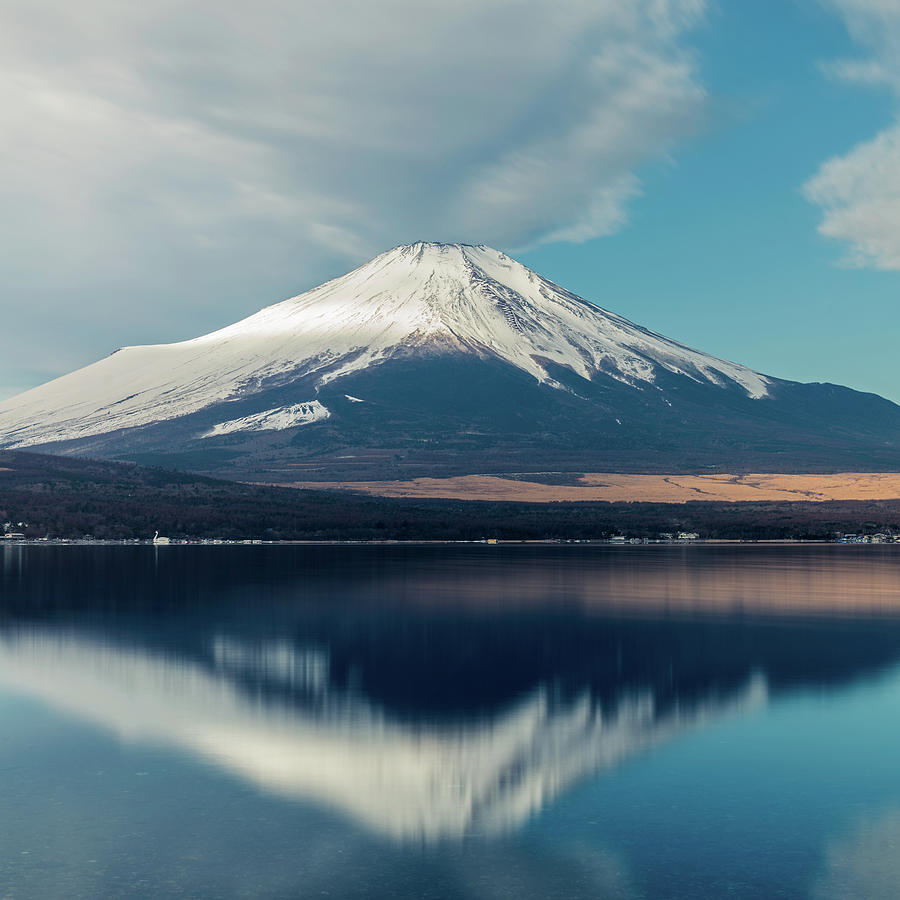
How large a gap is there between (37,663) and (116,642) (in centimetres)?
475

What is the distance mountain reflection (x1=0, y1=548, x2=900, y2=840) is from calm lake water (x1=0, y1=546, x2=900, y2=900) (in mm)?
118

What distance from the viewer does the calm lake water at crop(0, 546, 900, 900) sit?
1520cm

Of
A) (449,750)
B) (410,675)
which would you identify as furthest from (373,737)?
(410,675)

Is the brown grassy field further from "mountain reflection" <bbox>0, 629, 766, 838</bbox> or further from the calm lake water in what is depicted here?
"mountain reflection" <bbox>0, 629, 766, 838</bbox>

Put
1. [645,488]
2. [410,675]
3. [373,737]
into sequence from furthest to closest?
[645,488], [410,675], [373,737]

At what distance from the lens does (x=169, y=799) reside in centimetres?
1864

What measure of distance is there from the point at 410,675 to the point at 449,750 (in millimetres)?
9102

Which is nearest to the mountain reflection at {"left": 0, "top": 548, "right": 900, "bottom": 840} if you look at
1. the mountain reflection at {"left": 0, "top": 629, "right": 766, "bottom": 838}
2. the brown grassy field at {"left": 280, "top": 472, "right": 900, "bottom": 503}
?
the mountain reflection at {"left": 0, "top": 629, "right": 766, "bottom": 838}

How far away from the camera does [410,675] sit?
102 ft

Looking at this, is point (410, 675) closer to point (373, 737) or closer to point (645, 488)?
point (373, 737)

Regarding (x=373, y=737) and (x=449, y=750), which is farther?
(x=373, y=737)

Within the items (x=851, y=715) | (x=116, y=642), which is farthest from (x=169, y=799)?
(x=116, y=642)

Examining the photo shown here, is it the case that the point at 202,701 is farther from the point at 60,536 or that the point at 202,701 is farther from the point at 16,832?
the point at 60,536

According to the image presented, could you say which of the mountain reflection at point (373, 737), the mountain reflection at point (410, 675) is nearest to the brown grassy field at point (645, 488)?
the mountain reflection at point (410, 675)
